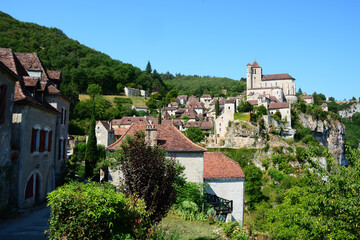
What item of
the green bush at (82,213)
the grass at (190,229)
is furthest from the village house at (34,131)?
the green bush at (82,213)

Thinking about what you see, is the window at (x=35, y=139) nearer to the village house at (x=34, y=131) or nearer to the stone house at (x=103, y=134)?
the village house at (x=34, y=131)

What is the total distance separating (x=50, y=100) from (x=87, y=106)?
6790 centimetres

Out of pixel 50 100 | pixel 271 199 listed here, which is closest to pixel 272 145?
pixel 271 199

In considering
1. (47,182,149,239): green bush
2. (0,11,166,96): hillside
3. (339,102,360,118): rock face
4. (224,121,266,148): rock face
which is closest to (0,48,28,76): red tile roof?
(47,182,149,239): green bush

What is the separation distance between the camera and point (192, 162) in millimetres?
20406

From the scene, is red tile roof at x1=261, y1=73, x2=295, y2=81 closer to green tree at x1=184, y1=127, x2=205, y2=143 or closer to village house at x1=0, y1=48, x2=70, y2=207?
green tree at x1=184, y1=127, x2=205, y2=143

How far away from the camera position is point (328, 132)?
9594 cm

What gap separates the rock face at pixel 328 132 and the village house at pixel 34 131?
266 ft

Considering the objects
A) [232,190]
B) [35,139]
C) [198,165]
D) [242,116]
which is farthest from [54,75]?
[242,116]

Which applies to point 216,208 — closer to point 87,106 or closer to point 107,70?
point 87,106

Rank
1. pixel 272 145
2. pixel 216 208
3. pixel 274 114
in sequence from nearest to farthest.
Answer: pixel 216 208
pixel 272 145
pixel 274 114

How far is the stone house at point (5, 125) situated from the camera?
14.0m

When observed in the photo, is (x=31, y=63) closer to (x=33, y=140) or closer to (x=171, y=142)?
(x=33, y=140)

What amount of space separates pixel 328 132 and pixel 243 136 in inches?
1665
